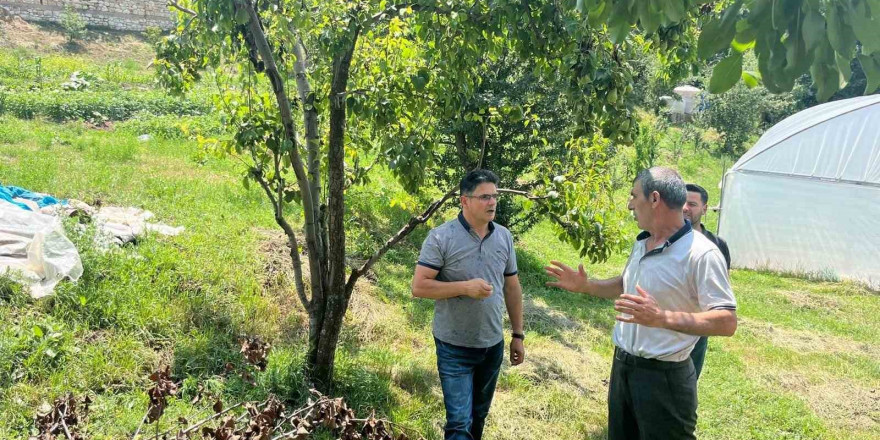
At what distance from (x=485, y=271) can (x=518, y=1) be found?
1.52 meters

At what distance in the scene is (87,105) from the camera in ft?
41.5

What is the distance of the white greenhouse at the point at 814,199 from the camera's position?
1138 cm

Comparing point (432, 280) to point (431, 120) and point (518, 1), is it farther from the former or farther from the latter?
point (518, 1)

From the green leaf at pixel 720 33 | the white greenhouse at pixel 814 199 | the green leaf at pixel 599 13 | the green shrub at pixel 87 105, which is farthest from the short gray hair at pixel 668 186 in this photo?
the white greenhouse at pixel 814 199

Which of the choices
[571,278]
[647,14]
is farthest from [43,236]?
[647,14]

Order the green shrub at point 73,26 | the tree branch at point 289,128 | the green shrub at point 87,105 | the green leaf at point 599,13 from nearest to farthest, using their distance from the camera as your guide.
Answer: the green leaf at point 599,13 < the tree branch at point 289,128 < the green shrub at point 87,105 < the green shrub at point 73,26

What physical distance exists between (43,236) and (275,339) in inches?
72.1

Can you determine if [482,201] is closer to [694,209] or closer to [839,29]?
[694,209]

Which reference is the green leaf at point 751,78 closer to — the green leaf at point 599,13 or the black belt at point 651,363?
the green leaf at point 599,13

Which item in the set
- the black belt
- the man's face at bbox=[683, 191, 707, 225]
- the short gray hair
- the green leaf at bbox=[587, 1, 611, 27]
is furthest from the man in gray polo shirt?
the green leaf at bbox=[587, 1, 611, 27]

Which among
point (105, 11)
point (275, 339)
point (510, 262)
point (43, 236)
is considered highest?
point (105, 11)

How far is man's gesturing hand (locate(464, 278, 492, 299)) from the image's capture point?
3430mm

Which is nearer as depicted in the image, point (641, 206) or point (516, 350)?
point (641, 206)

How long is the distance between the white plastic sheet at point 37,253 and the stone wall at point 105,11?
21159 mm
